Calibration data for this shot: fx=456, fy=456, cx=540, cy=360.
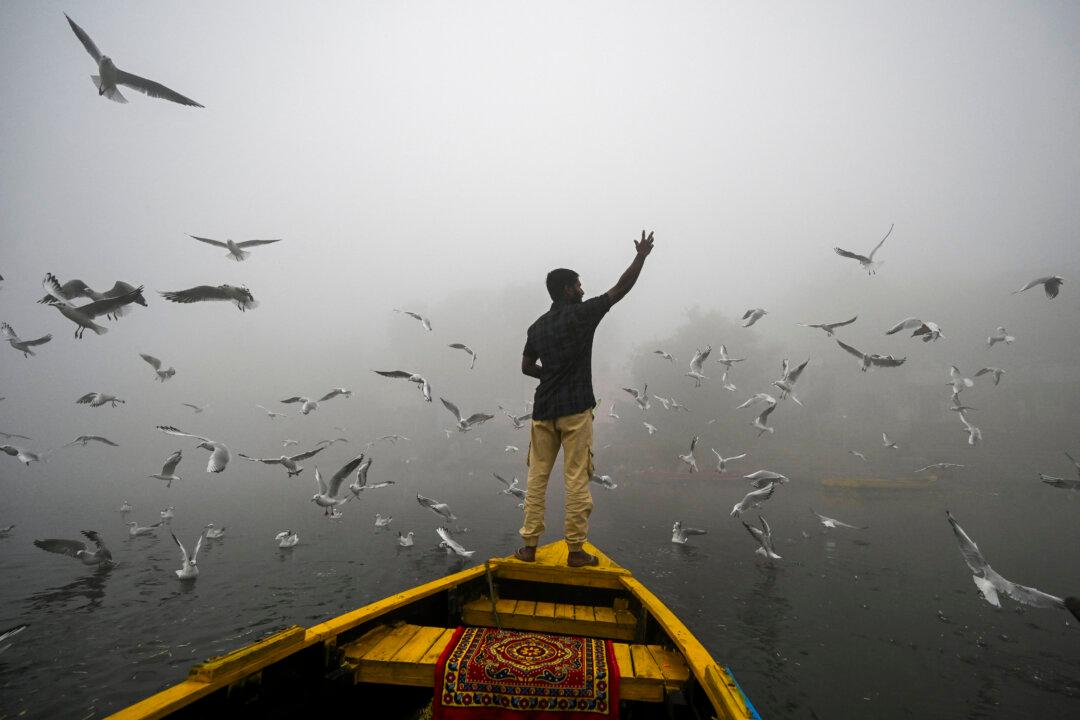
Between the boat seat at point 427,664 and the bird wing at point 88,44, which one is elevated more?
the bird wing at point 88,44

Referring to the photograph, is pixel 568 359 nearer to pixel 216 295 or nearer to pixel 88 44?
pixel 216 295

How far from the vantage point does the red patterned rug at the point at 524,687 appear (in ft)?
7.72

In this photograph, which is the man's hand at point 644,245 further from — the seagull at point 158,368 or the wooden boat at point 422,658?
the seagull at point 158,368

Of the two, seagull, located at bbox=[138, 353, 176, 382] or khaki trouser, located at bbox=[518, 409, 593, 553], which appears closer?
khaki trouser, located at bbox=[518, 409, 593, 553]

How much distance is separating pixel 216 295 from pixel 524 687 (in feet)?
25.8

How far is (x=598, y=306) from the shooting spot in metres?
4.18

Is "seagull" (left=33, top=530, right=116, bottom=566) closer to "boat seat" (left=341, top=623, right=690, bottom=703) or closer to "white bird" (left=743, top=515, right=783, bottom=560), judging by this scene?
"boat seat" (left=341, top=623, right=690, bottom=703)

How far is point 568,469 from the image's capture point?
4.29 m

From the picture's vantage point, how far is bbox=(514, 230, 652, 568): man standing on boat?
168 inches

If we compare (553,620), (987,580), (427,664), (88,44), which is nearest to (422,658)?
(427,664)

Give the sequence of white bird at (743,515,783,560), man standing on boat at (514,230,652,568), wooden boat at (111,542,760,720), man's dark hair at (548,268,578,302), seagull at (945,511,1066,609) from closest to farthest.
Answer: wooden boat at (111,542,760,720) → man standing on boat at (514,230,652,568) → man's dark hair at (548,268,578,302) → seagull at (945,511,1066,609) → white bird at (743,515,783,560)

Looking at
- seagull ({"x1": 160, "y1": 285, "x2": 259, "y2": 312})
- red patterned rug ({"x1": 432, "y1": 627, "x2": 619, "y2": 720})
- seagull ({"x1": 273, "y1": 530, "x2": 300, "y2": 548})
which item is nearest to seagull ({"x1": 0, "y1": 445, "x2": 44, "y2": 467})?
seagull ({"x1": 273, "y1": 530, "x2": 300, "y2": 548})

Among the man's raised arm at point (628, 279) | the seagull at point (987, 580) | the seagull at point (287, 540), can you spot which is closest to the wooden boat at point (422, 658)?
the man's raised arm at point (628, 279)

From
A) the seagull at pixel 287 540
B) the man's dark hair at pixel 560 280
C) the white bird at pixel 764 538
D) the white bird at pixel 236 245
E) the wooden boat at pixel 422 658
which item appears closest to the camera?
the wooden boat at pixel 422 658
